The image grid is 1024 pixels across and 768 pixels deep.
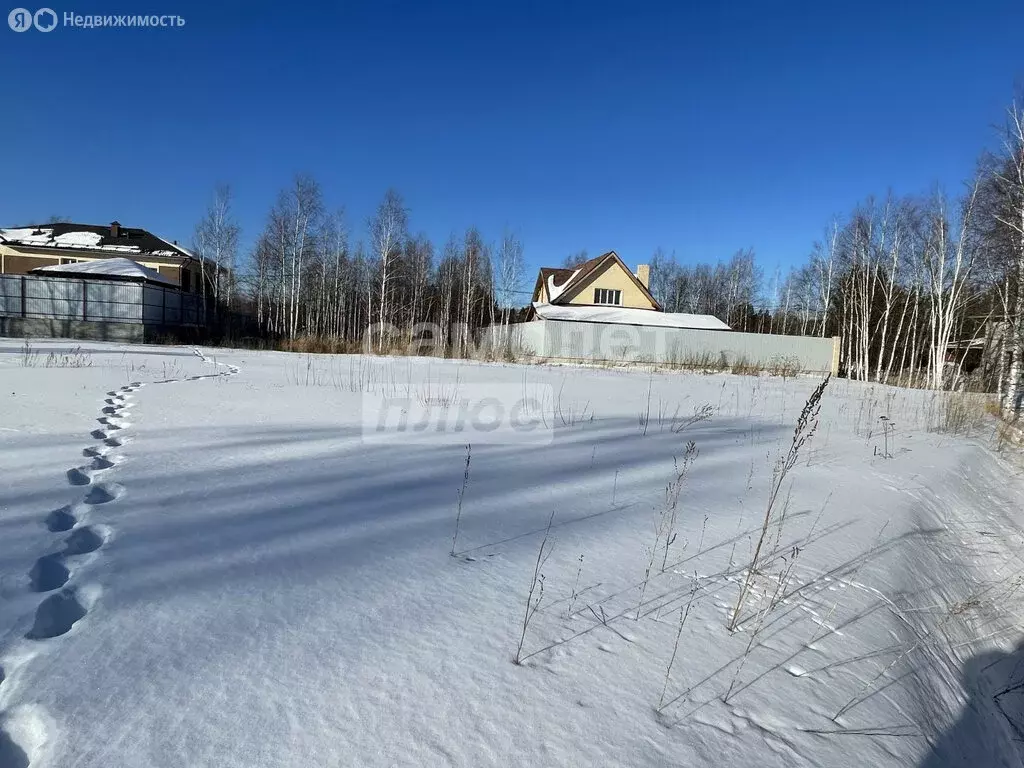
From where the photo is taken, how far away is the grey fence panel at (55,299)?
1895 cm

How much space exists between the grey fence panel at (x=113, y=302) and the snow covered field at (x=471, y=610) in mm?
18587

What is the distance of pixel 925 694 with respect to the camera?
1.75 m

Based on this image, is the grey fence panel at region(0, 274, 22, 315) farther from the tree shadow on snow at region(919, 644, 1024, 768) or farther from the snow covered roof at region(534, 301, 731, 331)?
the tree shadow on snow at region(919, 644, 1024, 768)

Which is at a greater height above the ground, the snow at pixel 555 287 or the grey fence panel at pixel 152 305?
the snow at pixel 555 287

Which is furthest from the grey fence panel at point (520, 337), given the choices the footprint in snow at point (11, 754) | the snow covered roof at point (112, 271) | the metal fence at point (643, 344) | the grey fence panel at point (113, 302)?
the footprint in snow at point (11, 754)

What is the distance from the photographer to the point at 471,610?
1.79m

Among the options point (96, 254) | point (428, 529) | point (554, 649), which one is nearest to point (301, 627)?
point (554, 649)

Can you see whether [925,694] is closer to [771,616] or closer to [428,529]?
[771,616]

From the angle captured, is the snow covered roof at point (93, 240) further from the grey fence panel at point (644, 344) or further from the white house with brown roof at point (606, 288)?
the grey fence panel at point (644, 344)

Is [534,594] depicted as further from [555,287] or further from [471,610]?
[555,287]

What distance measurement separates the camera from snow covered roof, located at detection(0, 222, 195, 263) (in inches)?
1241

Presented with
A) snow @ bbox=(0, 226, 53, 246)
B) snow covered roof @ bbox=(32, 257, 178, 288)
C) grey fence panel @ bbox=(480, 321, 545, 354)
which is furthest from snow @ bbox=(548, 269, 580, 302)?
snow @ bbox=(0, 226, 53, 246)

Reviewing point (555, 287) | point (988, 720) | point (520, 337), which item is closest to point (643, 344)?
point (520, 337)

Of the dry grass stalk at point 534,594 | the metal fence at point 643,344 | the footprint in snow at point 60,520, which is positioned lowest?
the dry grass stalk at point 534,594
